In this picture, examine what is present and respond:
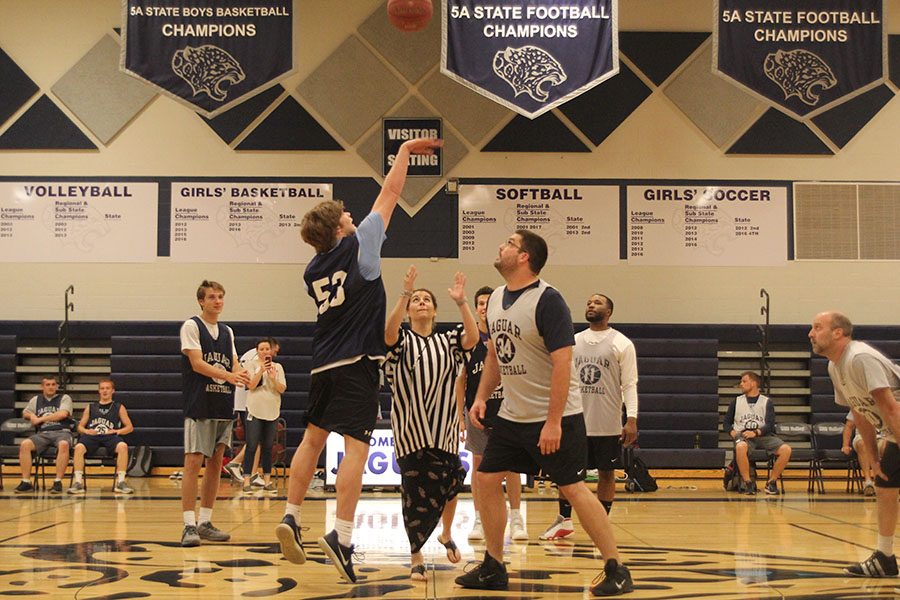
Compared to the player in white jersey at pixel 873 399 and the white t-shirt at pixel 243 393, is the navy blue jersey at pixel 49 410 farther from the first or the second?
the player in white jersey at pixel 873 399

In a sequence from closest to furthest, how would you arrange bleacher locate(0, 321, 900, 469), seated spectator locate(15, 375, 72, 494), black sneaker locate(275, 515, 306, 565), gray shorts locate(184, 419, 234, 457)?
1. black sneaker locate(275, 515, 306, 565)
2. gray shorts locate(184, 419, 234, 457)
3. seated spectator locate(15, 375, 72, 494)
4. bleacher locate(0, 321, 900, 469)

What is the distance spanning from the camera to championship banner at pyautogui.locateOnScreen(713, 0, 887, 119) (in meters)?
9.86

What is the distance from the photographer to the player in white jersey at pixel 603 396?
690cm

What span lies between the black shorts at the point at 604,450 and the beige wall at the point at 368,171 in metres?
7.13

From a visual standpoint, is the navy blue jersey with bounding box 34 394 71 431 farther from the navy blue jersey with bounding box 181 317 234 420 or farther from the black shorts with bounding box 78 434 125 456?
the navy blue jersey with bounding box 181 317 234 420

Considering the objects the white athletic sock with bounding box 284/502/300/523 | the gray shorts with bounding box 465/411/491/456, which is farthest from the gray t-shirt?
the white athletic sock with bounding box 284/502/300/523

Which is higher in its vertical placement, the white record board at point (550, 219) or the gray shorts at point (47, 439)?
the white record board at point (550, 219)

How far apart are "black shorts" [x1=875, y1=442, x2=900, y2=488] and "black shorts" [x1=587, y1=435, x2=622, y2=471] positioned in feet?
6.32

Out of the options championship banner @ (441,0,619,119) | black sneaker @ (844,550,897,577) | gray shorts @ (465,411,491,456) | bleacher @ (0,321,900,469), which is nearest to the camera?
black sneaker @ (844,550,897,577)

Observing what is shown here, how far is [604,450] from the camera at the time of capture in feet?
22.6

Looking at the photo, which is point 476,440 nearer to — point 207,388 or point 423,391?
point 423,391

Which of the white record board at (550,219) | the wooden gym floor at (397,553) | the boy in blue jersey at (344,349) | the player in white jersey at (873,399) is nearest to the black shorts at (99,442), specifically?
the wooden gym floor at (397,553)

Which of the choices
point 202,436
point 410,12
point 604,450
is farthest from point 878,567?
point 410,12

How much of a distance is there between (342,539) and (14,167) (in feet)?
38.1
